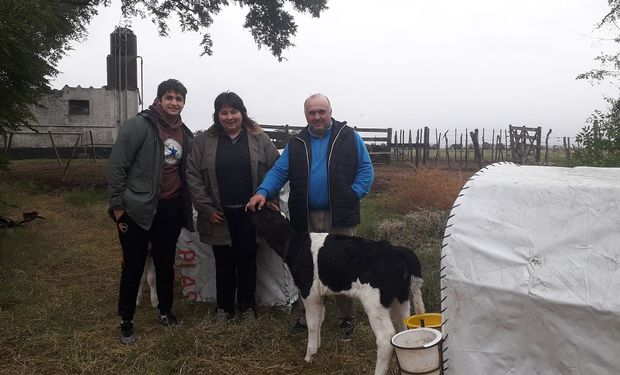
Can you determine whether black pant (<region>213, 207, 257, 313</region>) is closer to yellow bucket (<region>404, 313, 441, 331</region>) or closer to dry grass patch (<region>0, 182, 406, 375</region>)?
dry grass patch (<region>0, 182, 406, 375</region>)

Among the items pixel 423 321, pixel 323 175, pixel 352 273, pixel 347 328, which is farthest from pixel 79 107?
pixel 423 321

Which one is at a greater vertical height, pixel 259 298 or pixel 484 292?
pixel 484 292

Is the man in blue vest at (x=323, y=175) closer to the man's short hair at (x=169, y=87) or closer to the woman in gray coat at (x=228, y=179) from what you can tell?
the woman in gray coat at (x=228, y=179)

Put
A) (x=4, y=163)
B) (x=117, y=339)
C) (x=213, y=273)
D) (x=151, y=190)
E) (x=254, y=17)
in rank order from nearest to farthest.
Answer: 1. (x=151, y=190)
2. (x=117, y=339)
3. (x=213, y=273)
4. (x=4, y=163)
5. (x=254, y=17)

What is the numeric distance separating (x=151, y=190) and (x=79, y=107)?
75.5ft

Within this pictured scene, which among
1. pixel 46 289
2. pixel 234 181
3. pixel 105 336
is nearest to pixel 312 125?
pixel 234 181

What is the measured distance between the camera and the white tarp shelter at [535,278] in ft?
6.68

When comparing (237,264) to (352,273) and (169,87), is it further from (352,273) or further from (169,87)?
(169,87)

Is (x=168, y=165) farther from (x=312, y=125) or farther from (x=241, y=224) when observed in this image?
(x=312, y=125)

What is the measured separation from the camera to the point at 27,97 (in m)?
6.17

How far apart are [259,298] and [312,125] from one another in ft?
6.19

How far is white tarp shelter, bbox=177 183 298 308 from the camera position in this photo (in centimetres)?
455

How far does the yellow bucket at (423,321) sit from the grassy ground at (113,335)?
507 mm

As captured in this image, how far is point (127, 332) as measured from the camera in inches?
150
